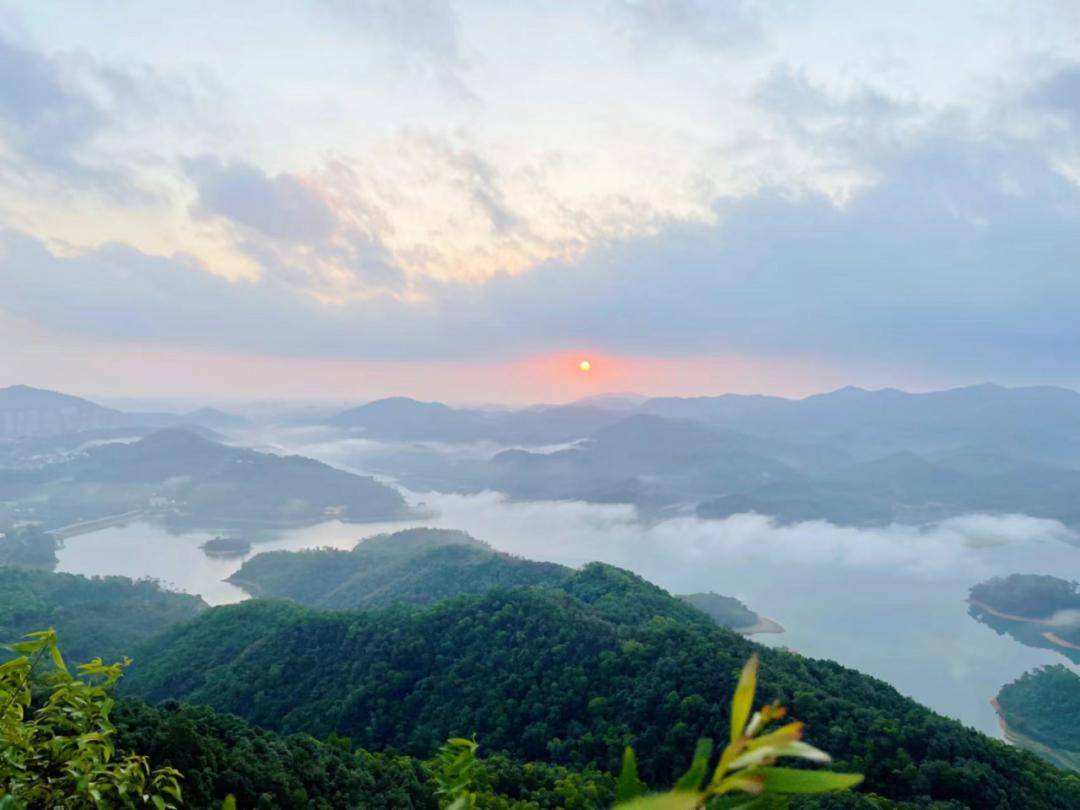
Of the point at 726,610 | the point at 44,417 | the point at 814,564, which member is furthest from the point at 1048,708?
the point at 44,417

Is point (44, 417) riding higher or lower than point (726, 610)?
higher

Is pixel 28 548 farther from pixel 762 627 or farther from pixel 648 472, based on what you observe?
pixel 648 472

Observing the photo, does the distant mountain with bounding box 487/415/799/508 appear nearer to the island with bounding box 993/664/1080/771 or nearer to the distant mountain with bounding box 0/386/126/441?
the island with bounding box 993/664/1080/771

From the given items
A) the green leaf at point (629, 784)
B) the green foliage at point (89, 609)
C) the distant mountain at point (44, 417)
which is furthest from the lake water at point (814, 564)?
the distant mountain at point (44, 417)

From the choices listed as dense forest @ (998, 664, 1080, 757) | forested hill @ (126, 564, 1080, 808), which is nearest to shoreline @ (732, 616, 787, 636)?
dense forest @ (998, 664, 1080, 757)

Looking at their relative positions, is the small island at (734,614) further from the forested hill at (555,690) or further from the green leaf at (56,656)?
the green leaf at (56,656)

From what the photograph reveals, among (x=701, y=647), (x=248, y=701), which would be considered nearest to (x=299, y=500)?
(x=248, y=701)
